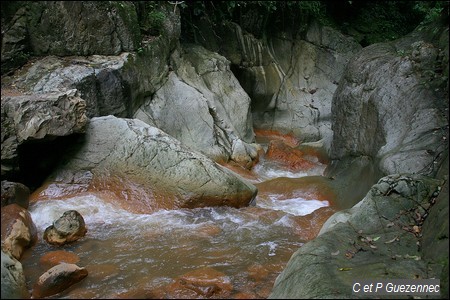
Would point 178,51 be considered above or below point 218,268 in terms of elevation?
above

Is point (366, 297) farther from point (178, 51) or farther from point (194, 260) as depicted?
point (178, 51)

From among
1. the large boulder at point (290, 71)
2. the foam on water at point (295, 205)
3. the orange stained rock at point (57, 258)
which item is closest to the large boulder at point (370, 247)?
the foam on water at point (295, 205)

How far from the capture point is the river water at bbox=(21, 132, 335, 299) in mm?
5270

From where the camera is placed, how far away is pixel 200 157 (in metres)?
8.30

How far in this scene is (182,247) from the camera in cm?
644

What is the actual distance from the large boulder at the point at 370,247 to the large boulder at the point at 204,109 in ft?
19.4

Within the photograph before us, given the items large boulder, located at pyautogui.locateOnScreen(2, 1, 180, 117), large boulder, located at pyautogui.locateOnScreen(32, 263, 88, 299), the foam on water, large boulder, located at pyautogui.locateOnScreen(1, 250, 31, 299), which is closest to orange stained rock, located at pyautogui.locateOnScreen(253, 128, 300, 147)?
large boulder, located at pyautogui.locateOnScreen(2, 1, 180, 117)

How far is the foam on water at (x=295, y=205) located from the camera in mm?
8367

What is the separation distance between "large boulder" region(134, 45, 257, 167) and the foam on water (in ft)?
8.68

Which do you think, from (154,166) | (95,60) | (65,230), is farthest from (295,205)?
(95,60)

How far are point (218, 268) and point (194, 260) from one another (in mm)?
422

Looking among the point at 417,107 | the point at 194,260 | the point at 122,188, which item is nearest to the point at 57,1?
the point at 122,188

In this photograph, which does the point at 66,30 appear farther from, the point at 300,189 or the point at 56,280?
the point at 56,280

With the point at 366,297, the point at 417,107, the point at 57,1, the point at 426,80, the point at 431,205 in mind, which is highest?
the point at 57,1
